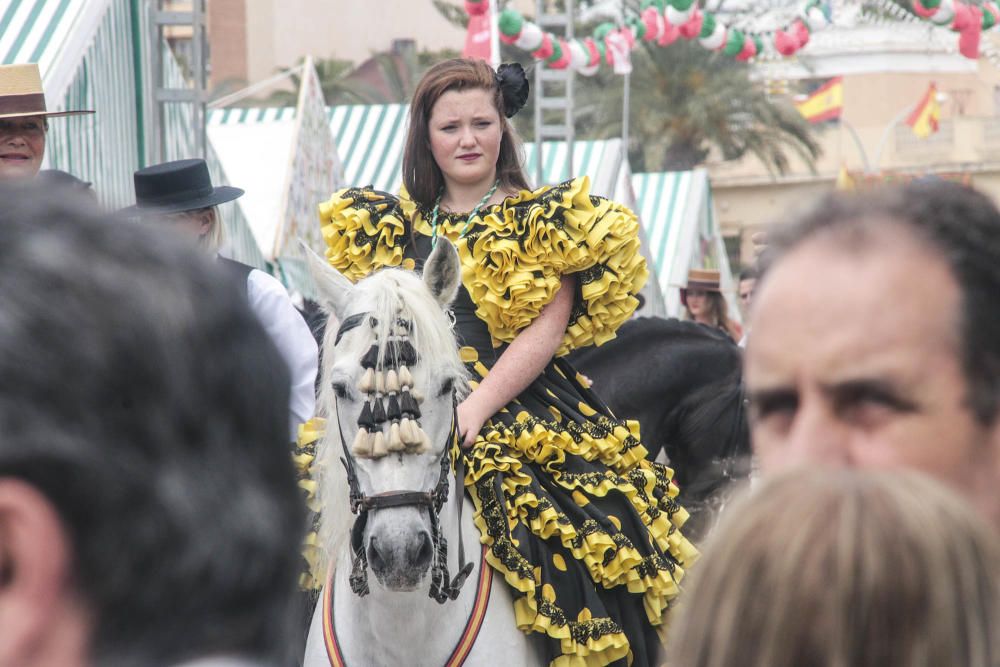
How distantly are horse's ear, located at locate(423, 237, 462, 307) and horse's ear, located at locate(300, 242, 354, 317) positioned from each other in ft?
0.74

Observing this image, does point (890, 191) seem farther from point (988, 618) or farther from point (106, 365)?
point (106, 365)

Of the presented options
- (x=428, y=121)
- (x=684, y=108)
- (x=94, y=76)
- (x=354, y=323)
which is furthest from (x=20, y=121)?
(x=684, y=108)

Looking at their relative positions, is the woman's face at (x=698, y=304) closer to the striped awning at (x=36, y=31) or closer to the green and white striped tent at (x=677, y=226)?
the striped awning at (x=36, y=31)

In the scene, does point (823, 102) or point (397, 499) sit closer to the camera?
point (397, 499)

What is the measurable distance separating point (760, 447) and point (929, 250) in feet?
0.94

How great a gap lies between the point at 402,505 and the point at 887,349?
243cm

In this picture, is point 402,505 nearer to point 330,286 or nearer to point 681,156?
point 330,286

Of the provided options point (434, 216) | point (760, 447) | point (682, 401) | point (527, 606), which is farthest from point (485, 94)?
point (760, 447)

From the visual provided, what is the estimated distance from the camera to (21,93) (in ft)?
16.5

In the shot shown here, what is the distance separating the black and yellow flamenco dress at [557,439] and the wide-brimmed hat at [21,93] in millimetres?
996

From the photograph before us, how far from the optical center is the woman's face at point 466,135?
4863 mm

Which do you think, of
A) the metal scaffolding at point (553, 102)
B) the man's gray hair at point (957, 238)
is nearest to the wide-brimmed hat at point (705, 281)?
the metal scaffolding at point (553, 102)

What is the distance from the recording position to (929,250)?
167 centimetres

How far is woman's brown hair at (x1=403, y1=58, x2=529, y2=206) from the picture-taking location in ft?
16.3
